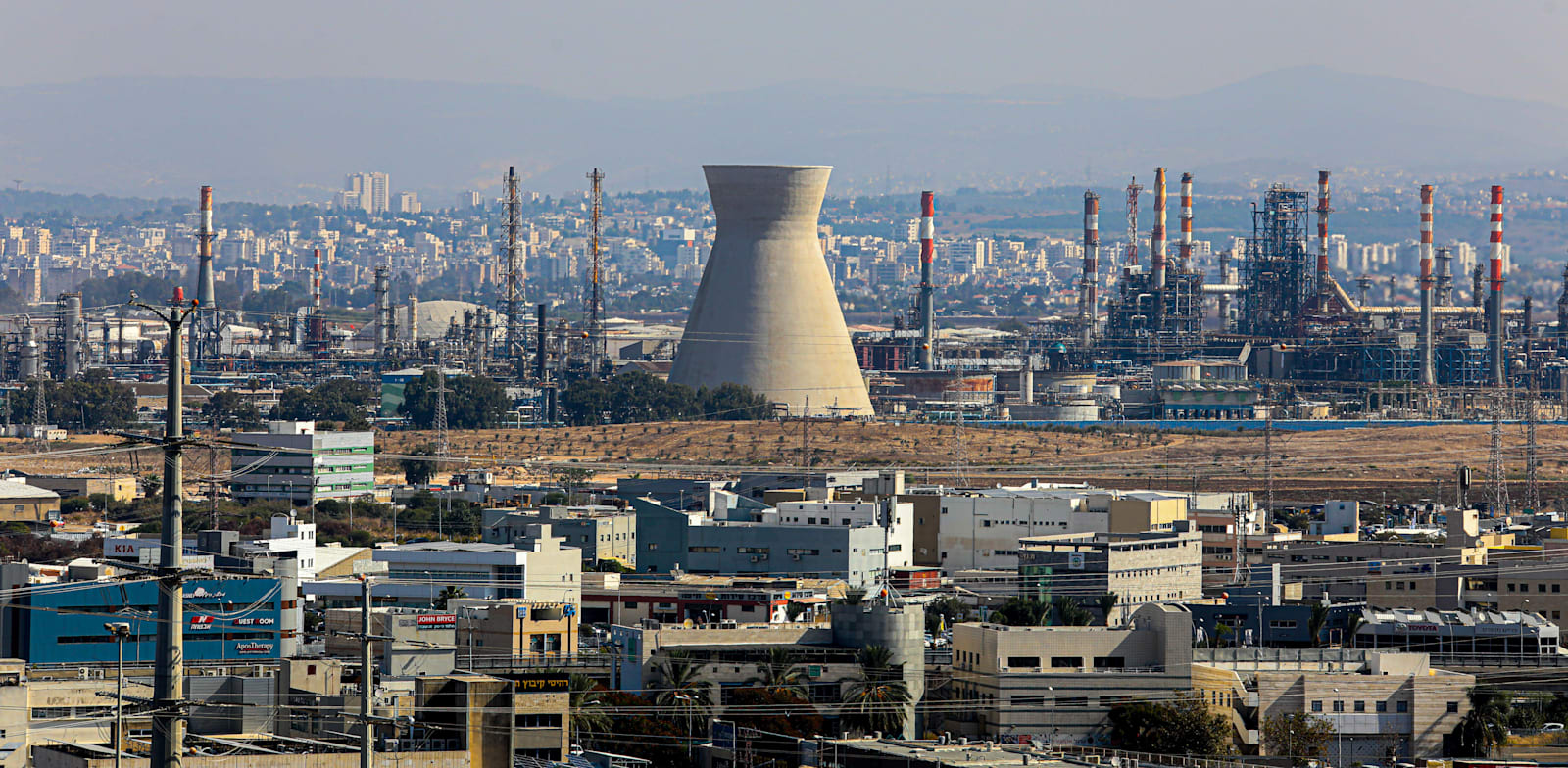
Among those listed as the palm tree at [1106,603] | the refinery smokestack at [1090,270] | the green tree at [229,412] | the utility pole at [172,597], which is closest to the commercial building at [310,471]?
the green tree at [229,412]

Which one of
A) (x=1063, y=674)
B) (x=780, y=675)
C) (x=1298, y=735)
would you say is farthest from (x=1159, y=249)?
(x=1298, y=735)

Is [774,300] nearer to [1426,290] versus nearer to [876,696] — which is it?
[1426,290]

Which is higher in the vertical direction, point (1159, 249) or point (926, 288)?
point (1159, 249)

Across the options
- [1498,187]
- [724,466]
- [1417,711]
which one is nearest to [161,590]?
[1417,711]

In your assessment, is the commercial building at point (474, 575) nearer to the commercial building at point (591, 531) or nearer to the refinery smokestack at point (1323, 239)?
the commercial building at point (591, 531)

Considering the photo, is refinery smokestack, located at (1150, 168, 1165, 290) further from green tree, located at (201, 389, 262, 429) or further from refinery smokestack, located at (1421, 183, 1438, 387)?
green tree, located at (201, 389, 262, 429)

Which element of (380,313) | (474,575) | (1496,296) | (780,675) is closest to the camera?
(780,675)
